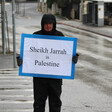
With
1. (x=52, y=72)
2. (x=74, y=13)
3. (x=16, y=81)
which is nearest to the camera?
(x=52, y=72)

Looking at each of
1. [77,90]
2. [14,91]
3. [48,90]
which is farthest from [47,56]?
[77,90]

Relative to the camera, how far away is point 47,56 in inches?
289

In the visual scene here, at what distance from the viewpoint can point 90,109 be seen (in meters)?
9.16

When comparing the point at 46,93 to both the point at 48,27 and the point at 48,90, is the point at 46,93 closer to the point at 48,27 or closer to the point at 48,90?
the point at 48,90

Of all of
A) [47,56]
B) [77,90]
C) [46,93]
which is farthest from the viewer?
[77,90]

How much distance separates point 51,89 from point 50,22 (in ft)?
4.13

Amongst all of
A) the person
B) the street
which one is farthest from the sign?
the street

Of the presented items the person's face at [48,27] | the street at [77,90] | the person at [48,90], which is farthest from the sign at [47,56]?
the street at [77,90]

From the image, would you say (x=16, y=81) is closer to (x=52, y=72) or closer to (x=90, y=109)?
(x=90, y=109)

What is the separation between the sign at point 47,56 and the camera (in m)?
7.24

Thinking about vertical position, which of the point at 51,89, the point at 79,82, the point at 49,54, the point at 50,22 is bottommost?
the point at 79,82

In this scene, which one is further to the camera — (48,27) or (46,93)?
(46,93)

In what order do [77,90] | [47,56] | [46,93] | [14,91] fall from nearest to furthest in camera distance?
[46,93]
[47,56]
[14,91]
[77,90]

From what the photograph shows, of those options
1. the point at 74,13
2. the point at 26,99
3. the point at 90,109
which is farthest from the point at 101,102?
the point at 74,13
